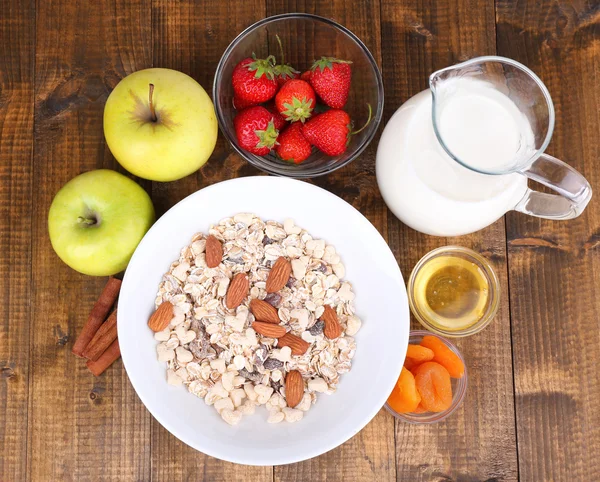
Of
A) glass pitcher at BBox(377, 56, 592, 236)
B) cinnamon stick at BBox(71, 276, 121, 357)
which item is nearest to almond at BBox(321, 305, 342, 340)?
glass pitcher at BBox(377, 56, 592, 236)

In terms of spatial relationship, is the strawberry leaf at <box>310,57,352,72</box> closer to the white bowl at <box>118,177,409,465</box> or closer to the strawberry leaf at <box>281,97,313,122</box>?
the strawberry leaf at <box>281,97,313,122</box>

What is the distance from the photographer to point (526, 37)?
102 cm

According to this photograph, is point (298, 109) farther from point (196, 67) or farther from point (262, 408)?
point (262, 408)

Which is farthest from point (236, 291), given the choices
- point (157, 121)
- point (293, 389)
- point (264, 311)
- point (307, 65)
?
point (307, 65)

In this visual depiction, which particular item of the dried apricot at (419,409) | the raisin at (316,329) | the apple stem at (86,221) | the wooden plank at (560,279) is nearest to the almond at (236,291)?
the raisin at (316,329)

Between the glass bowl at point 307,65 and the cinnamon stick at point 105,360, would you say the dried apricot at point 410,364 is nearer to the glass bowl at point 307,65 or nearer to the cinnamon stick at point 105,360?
the glass bowl at point 307,65

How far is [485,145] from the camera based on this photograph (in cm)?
77

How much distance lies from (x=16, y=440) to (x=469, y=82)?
875 mm

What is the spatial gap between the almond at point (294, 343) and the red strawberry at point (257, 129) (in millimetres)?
284

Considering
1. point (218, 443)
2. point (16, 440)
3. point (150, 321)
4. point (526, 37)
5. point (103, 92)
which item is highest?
point (526, 37)

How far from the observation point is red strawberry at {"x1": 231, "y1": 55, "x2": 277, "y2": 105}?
889 millimetres

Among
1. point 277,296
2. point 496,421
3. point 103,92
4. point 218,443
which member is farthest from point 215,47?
point 496,421

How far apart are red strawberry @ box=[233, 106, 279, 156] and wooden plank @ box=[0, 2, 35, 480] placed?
1.20ft

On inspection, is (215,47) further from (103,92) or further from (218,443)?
(218,443)
